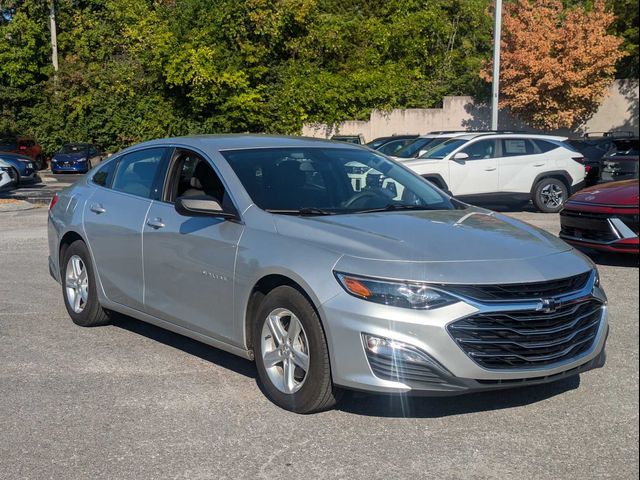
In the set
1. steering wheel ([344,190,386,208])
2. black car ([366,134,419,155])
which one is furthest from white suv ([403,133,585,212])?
steering wheel ([344,190,386,208])

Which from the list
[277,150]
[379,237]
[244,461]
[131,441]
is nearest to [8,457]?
[131,441]

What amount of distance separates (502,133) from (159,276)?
1277 centimetres

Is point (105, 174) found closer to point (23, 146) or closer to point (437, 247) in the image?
point (437, 247)

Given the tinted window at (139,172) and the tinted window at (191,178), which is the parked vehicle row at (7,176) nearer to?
the tinted window at (139,172)

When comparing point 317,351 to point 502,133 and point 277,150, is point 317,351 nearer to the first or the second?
point 277,150

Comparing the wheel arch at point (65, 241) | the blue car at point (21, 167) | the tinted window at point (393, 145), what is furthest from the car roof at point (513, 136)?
the blue car at point (21, 167)

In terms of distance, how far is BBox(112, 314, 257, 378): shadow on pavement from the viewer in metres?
6.16

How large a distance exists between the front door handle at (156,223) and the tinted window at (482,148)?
11994mm

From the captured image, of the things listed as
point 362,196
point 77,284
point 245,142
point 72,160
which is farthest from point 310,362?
point 72,160

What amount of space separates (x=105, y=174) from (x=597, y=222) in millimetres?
5636

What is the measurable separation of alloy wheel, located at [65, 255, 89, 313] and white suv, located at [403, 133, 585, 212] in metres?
10.6

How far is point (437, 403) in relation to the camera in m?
5.25

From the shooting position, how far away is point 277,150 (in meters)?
6.21

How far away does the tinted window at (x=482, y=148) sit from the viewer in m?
17.4
